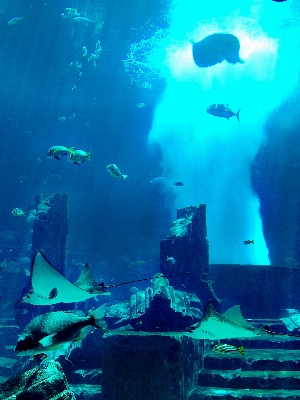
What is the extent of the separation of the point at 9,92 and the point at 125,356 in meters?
28.3

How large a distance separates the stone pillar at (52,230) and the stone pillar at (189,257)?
16.6 feet

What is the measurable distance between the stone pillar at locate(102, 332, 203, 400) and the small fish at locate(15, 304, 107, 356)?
2911 millimetres

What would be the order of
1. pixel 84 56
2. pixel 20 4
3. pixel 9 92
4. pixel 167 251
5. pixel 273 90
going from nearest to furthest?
1. pixel 167 251
2. pixel 20 4
3. pixel 84 56
4. pixel 9 92
5. pixel 273 90

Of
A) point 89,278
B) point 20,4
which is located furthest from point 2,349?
point 20,4

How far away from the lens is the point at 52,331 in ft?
6.38

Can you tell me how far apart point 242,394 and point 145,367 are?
1.69 metres

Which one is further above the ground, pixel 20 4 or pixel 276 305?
pixel 20 4

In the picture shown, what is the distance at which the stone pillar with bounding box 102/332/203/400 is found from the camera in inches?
173

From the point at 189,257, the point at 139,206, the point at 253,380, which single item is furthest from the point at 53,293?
the point at 139,206

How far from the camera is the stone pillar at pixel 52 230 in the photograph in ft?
41.4

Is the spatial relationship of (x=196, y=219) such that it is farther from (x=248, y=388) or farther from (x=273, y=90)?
(x=273, y=90)

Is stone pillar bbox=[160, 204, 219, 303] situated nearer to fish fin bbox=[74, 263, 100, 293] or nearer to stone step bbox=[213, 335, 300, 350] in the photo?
stone step bbox=[213, 335, 300, 350]

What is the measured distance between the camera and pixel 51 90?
89.8ft

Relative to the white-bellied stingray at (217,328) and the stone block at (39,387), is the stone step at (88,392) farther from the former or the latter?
the stone block at (39,387)
